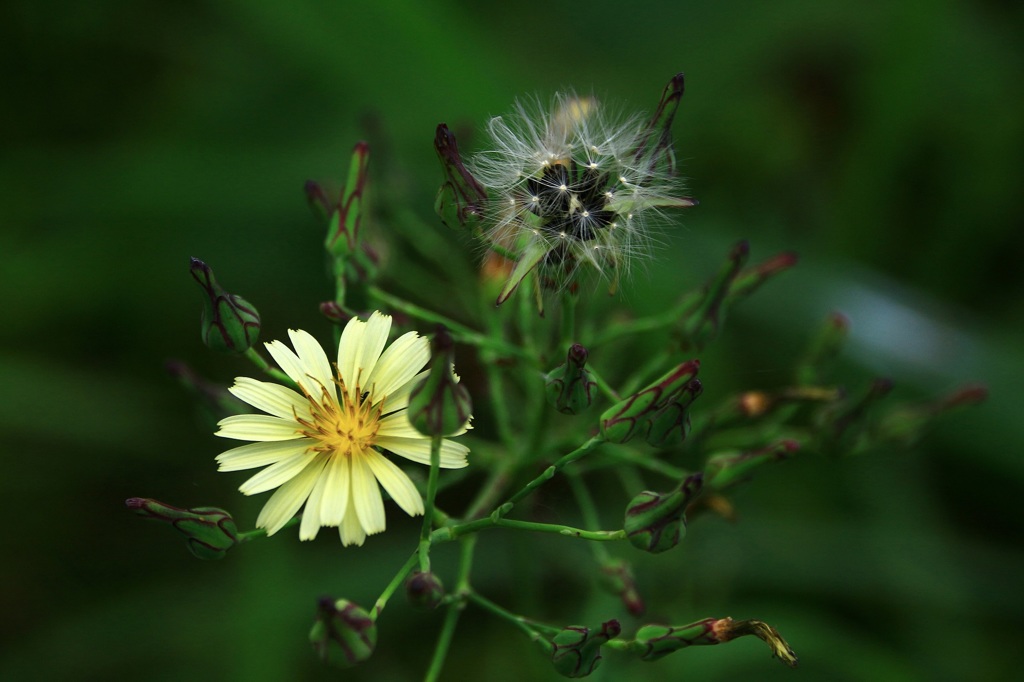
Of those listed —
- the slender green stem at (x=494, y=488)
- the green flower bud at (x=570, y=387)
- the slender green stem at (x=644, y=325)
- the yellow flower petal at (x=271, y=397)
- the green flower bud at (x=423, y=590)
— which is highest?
the slender green stem at (x=644, y=325)

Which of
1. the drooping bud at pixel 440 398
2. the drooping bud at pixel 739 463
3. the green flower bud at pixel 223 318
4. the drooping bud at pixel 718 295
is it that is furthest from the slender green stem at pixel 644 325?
the green flower bud at pixel 223 318

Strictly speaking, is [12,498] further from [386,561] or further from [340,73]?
[340,73]

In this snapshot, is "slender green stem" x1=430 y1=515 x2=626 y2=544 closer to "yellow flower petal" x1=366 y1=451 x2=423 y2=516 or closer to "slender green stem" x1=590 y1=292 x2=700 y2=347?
"yellow flower petal" x1=366 y1=451 x2=423 y2=516

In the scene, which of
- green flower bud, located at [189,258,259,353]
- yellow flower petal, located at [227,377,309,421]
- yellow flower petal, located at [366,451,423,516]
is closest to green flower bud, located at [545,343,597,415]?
yellow flower petal, located at [366,451,423,516]

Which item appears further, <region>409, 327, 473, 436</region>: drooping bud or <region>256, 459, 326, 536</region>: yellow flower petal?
<region>256, 459, 326, 536</region>: yellow flower petal

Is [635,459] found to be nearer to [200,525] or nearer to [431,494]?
[431,494]

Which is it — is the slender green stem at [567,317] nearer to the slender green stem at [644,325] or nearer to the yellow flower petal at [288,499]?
the slender green stem at [644,325]

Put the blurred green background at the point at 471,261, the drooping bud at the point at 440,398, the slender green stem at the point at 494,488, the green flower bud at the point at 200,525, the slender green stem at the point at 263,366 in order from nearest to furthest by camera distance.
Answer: the drooping bud at the point at 440,398
the green flower bud at the point at 200,525
the slender green stem at the point at 263,366
the slender green stem at the point at 494,488
the blurred green background at the point at 471,261
